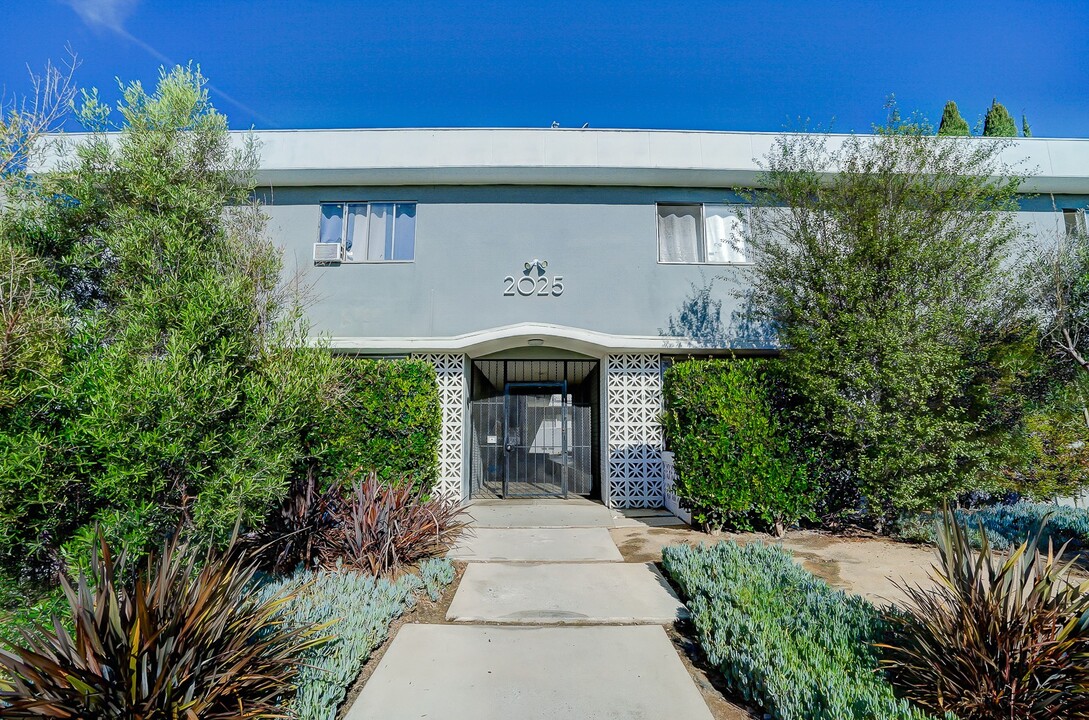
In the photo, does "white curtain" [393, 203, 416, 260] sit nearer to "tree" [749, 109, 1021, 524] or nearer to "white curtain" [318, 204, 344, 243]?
"white curtain" [318, 204, 344, 243]

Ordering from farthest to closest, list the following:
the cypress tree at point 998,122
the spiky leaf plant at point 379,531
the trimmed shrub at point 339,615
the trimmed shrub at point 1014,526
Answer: the cypress tree at point 998,122 < the trimmed shrub at point 1014,526 < the spiky leaf plant at point 379,531 < the trimmed shrub at point 339,615

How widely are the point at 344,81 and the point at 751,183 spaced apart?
8431mm

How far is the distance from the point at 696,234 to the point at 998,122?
9.88m

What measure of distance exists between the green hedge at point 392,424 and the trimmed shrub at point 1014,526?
286 inches

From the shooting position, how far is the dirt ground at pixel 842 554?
5258 mm

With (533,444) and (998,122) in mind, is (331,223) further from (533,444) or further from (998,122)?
(998,122)

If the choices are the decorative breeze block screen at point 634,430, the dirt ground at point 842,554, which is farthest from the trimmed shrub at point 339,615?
the decorative breeze block screen at point 634,430

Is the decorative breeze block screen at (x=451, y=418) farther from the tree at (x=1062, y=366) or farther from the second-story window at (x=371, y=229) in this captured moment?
the tree at (x=1062, y=366)

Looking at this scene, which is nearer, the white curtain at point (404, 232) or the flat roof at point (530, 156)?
the flat roof at point (530, 156)

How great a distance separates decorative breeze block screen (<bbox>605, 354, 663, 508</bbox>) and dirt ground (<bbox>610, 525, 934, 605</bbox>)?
159 centimetres

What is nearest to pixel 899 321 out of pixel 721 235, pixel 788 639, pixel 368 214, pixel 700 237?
pixel 721 235

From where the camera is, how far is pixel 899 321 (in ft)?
22.4

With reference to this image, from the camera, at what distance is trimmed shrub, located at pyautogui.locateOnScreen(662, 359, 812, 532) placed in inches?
295

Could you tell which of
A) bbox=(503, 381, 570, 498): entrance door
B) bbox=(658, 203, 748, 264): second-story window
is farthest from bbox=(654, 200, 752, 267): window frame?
bbox=(503, 381, 570, 498): entrance door
